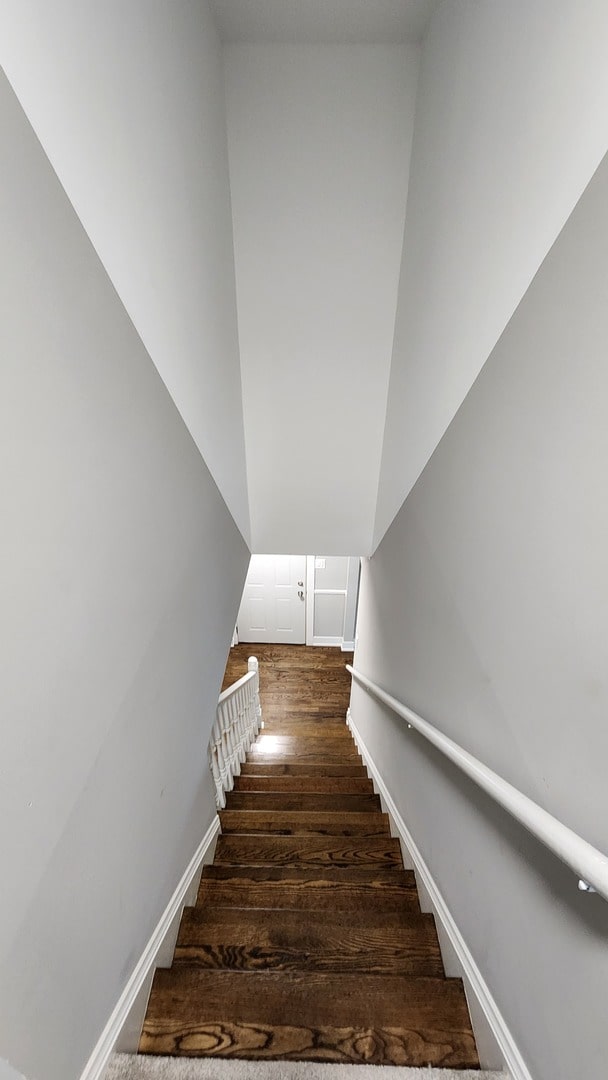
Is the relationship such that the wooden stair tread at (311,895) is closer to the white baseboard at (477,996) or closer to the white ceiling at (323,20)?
the white baseboard at (477,996)

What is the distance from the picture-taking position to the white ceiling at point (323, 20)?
1.61 metres

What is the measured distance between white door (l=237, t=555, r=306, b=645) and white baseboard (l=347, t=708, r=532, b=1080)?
14.0ft

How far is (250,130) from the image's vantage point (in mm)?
1906

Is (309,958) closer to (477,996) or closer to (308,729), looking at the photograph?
(477,996)

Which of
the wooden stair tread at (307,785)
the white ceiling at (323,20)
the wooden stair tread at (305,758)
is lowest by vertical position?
the wooden stair tread at (307,785)

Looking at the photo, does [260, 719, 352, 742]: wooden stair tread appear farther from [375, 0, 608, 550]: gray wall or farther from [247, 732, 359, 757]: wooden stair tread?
[375, 0, 608, 550]: gray wall

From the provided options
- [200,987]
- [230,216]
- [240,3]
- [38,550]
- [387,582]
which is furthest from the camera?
[387,582]

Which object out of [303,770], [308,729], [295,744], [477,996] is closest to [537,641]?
[477,996]

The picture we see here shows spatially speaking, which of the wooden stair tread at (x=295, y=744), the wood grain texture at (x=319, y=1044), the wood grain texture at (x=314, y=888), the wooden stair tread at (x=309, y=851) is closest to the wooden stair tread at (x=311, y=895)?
the wood grain texture at (x=314, y=888)

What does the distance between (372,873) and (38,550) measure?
6.23 ft

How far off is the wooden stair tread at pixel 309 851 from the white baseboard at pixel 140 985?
1.28ft

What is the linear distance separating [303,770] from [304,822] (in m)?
0.98

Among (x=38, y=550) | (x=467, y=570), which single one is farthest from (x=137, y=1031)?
(x=467, y=570)

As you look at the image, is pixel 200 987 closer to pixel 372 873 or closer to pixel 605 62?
pixel 372 873
